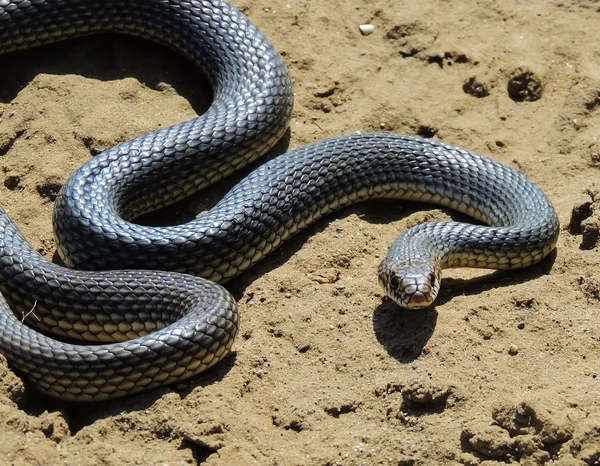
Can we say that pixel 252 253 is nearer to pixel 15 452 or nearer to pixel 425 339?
pixel 425 339

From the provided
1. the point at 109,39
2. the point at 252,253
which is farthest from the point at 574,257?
the point at 109,39

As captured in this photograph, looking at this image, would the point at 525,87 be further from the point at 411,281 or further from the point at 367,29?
the point at 411,281

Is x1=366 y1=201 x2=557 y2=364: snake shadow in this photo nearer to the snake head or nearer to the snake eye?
the snake head

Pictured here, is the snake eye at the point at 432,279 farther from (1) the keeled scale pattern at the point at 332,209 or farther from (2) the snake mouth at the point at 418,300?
(1) the keeled scale pattern at the point at 332,209

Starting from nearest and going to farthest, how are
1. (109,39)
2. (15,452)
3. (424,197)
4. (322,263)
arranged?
(15,452)
(322,263)
(424,197)
(109,39)

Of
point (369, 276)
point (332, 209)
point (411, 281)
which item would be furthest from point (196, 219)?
point (411, 281)

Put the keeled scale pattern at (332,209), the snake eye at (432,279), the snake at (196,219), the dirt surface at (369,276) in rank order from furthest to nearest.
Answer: the keeled scale pattern at (332,209) → the snake eye at (432,279) → the snake at (196,219) → the dirt surface at (369,276)

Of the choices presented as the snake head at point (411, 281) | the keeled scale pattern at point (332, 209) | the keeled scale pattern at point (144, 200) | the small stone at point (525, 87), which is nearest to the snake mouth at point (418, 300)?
the snake head at point (411, 281)
